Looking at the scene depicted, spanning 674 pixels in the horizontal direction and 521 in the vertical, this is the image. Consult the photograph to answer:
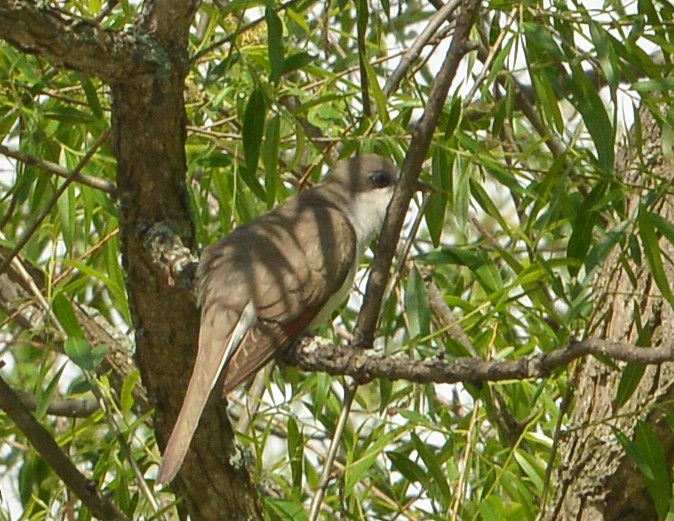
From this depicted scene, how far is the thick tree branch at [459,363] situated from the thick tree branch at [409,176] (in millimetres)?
115

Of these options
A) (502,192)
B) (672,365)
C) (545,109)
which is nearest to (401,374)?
(545,109)

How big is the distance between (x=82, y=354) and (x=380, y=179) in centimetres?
177

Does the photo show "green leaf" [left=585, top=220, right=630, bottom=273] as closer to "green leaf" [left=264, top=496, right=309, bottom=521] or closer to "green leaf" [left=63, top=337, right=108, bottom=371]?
"green leaf" [left=264, top=496, right=309, bottom=521]

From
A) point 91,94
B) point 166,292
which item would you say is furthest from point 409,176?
point 91,94

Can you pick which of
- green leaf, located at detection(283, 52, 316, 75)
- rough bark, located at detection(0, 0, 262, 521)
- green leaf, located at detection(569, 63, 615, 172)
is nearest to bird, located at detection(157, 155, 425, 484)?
rough bark, located at detection(0, 0, 262, 521)

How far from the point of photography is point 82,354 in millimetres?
3191

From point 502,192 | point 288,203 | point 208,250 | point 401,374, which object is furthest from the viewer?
point 502,192

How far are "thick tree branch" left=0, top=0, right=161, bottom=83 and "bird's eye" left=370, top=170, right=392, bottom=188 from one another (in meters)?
1.79

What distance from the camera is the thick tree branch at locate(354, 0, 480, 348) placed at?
298 centimetres

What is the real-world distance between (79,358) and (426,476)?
3.44 feet

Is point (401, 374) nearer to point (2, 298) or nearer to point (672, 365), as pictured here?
point (672, 365)

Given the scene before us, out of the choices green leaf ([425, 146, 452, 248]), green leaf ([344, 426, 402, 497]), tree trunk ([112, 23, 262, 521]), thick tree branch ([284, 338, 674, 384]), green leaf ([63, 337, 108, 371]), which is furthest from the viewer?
green leaf ([344, 426, 402, 497])

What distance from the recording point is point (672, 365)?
3537 millimetres

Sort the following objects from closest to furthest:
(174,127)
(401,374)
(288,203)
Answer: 1. (401,374)
2. (174,127)
3. (288,203)
